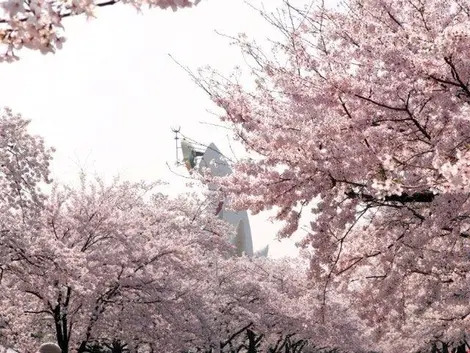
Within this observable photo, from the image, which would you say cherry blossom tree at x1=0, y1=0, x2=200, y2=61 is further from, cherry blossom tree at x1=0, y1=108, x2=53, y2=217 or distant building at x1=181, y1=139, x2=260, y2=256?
distant building at x1=181, y1=139, x2=260, y2=256

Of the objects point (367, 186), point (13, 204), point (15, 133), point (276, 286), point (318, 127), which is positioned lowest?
point (367, 186)

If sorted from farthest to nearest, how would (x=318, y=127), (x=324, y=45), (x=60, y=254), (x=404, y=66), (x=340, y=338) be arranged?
(x=340, y=338) → (x=60, y=254) → (x=324, y=45) → (x=318, y=127) → (x=404, y=66)

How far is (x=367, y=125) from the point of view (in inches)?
260

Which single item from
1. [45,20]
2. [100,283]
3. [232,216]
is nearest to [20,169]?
[100,283]

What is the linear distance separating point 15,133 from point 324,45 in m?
6.87

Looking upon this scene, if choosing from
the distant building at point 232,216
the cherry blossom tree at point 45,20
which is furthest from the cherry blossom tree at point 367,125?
the distant building at point 232,216

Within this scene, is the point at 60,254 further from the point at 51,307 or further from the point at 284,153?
the point at 284,153

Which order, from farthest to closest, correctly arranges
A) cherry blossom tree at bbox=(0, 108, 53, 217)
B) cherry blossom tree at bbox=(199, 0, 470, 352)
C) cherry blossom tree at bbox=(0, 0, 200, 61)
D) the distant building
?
the distant building < cherry blossom tree at bbox=(0, 108, 53, 217) < cherry blossom tree at bbox=(199, 0, 470, 352) < cherry blossom tree at bbox=(0, 0, 200, 61)

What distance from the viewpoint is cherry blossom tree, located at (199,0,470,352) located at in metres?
5.70

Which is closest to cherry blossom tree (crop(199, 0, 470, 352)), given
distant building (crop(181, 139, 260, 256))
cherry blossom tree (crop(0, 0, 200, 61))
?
cherry blossom tree (crop(0, 0, 200, 61))

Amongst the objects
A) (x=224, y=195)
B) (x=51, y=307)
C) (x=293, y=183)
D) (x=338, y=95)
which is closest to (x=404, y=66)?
(x=338, y=95)

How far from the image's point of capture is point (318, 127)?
6.54 m

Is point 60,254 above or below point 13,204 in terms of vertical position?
below

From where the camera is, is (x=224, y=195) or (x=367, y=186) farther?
(x=224, y=195)
